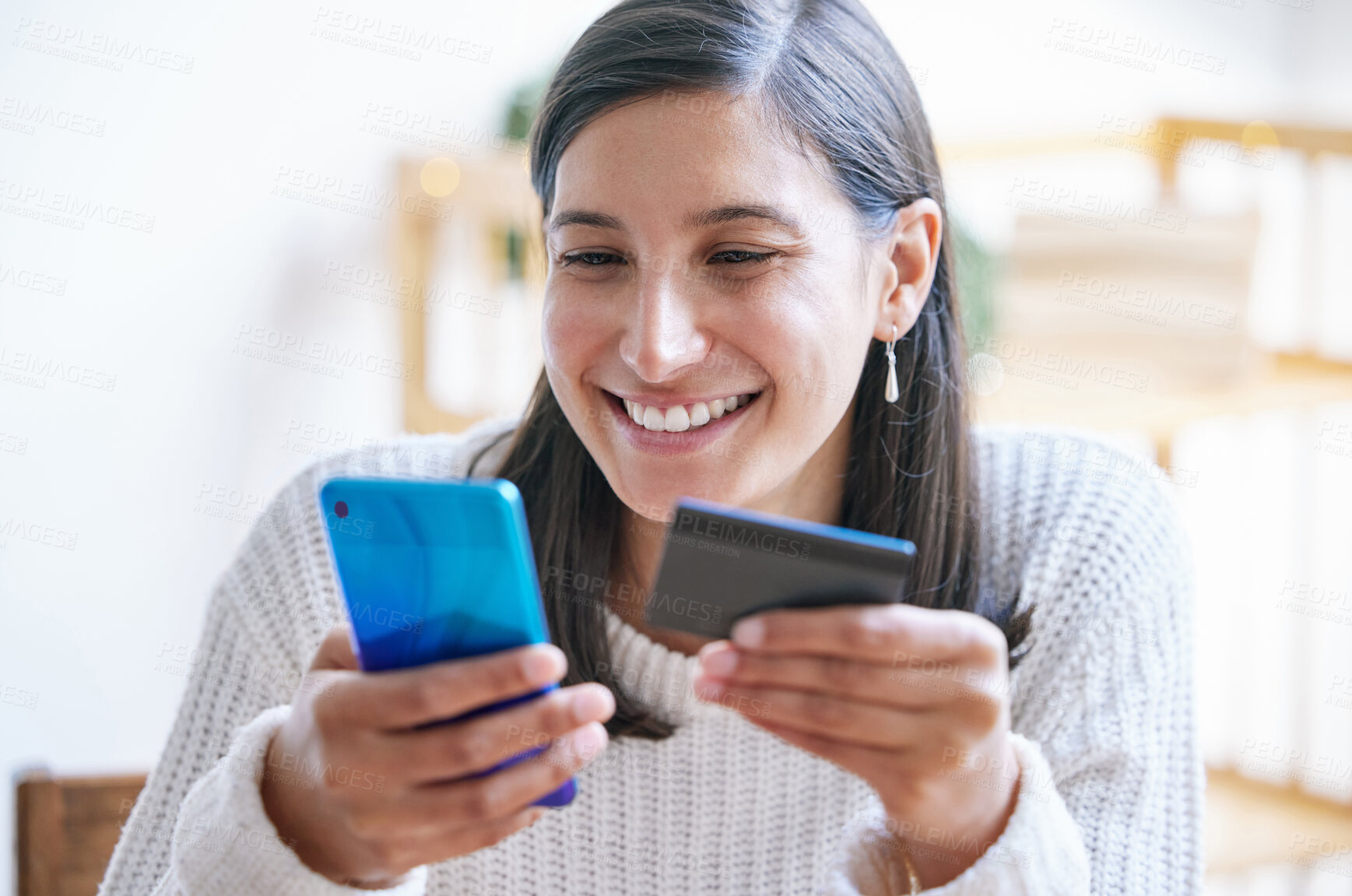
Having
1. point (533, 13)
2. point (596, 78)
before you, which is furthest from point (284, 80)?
point (596, 78)

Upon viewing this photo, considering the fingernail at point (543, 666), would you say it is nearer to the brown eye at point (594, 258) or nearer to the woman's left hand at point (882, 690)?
the woman's left hand at point (882, 690)

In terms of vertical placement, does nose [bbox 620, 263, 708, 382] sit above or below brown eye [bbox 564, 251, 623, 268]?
below

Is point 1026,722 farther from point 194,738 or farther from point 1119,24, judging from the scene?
point 1119,24

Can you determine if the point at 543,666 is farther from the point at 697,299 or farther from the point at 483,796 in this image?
the point at 697,299

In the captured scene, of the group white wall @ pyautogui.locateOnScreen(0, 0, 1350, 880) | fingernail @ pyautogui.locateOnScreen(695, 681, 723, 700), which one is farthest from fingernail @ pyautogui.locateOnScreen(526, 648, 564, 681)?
white wall @ pyautogui.locateOnScreen(0, 0, 1350, 880)

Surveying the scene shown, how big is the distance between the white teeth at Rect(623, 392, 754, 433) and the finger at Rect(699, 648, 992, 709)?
11.7 inches

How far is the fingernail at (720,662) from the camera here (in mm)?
860

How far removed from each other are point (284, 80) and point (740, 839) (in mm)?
2034

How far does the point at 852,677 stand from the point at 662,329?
13.7 inches

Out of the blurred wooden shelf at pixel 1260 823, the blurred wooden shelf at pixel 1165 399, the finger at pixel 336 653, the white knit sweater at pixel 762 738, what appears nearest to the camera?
the finger at pixel 336 653

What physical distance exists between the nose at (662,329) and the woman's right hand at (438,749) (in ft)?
0.94

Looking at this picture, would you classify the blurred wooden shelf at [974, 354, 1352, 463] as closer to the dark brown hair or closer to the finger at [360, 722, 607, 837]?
the dark brown hair

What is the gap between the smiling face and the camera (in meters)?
1.05

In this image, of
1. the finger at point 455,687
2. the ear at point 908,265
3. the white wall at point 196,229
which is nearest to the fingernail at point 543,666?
the finger at point 455,687
